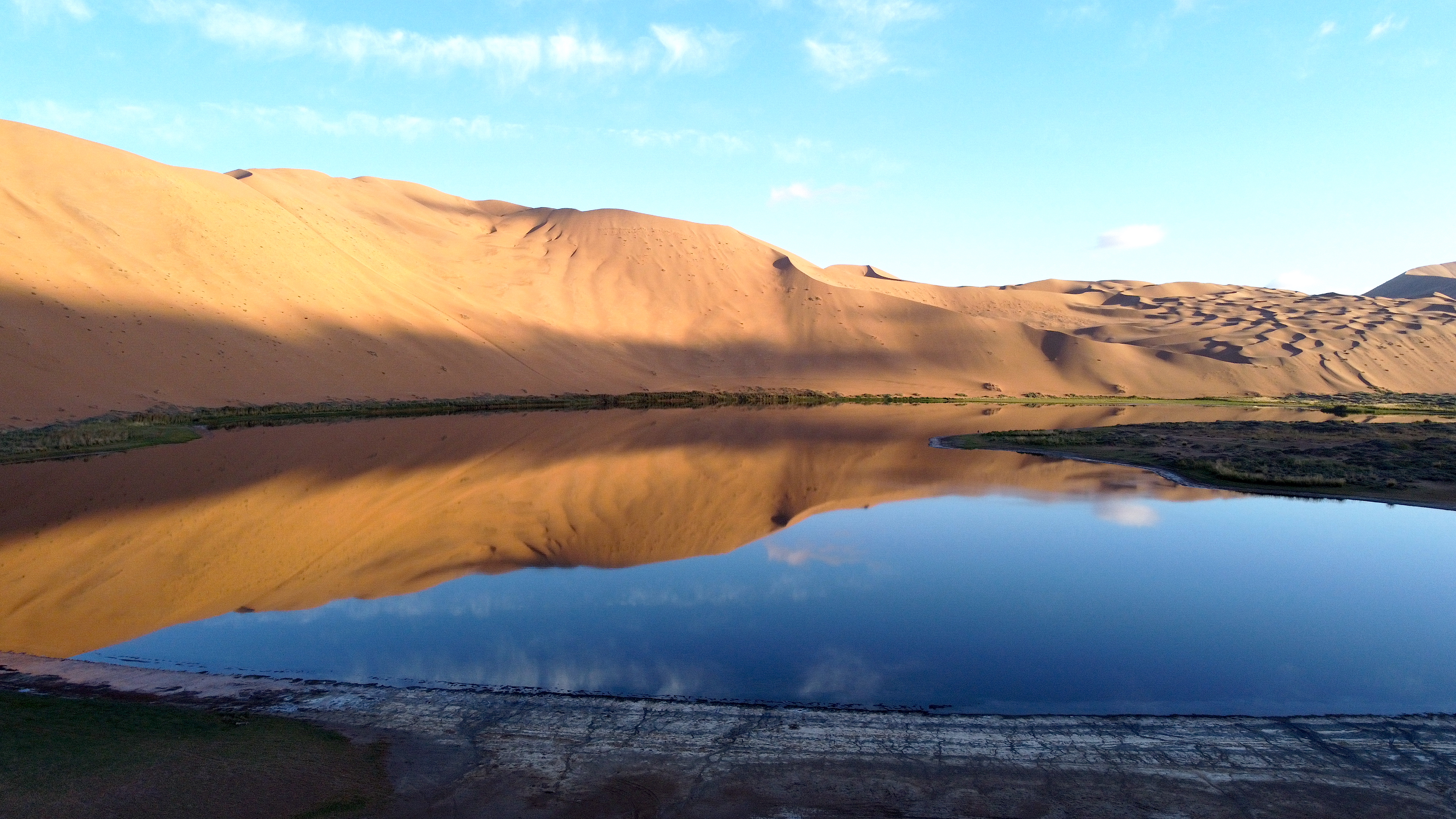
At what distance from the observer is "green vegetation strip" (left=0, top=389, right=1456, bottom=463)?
82.9 feet

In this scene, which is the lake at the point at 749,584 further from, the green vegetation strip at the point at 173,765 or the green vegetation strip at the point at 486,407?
the green vegetation strip at the point at 486,407

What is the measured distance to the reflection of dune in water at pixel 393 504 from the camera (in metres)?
11.1

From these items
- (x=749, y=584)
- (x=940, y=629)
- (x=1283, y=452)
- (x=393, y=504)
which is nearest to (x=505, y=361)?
(x=393, y=504)

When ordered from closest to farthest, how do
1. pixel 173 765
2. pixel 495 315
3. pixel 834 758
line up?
pixel 173 765
pixel 834 758
pixel 495 315

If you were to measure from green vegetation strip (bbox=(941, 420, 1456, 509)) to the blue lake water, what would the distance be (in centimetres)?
627

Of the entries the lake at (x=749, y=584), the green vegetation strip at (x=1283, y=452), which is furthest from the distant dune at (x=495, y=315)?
the green vegetation strip at (x=1283, y=452)

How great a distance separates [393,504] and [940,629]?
1227 centimetres

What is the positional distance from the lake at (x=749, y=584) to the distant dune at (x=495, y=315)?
2041 cm

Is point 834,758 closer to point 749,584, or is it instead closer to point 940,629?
point 940,629

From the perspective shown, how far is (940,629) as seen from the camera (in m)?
9.38

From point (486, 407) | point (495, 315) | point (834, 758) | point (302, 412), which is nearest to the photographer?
point (834, 758)

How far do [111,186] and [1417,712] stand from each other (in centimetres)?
6327

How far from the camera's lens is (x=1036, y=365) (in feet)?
247

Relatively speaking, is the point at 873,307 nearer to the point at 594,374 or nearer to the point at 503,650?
the point at 594,374
